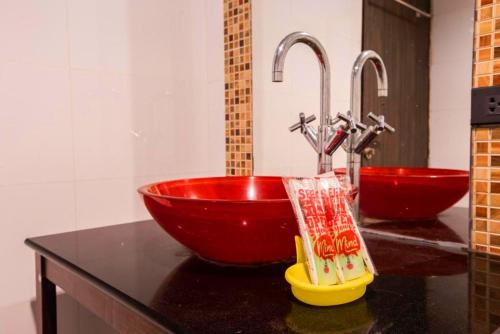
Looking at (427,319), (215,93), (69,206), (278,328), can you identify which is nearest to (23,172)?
(69,206)

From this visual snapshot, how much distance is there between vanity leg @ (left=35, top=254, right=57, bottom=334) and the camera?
2.81ft

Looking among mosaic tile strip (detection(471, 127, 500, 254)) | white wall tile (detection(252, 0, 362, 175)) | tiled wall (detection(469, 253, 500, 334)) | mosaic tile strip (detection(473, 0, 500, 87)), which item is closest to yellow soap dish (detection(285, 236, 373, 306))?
tiled wall (detection(469, 253, 500, 334))

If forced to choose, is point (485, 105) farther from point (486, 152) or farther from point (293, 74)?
point (293, 74)

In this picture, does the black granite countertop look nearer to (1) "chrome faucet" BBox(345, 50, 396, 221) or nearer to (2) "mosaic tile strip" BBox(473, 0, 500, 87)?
(1) "chrome faucet" BBox(345, 50, 396, 221)

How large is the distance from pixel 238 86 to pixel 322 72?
460 millimetres

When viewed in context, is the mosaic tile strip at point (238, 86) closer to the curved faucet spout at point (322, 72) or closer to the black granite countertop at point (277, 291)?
the curved faucet spout at point (322, 72)

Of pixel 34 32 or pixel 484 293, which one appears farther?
pixel 34 32

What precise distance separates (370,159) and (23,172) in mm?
869

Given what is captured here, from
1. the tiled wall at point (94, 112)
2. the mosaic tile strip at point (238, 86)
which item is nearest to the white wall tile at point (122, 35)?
the tiled wall at point (94, 112)

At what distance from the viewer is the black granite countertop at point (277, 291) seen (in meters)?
A: 0.48

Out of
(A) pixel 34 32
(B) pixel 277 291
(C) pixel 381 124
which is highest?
(A) pixel 34 32

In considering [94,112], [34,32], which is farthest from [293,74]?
[34,32]

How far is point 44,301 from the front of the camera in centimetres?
87

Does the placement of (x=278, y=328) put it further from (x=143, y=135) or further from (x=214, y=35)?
(x=214, y=35)
